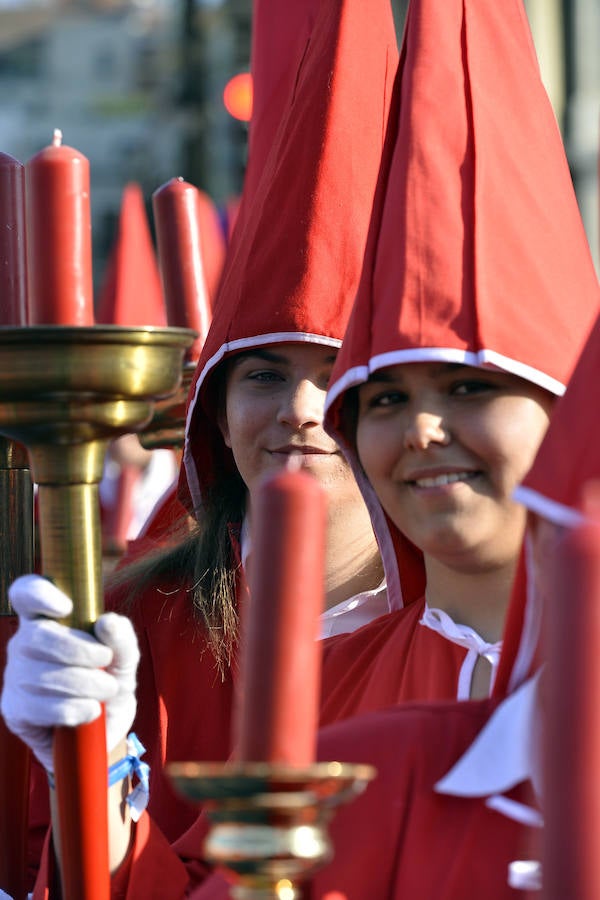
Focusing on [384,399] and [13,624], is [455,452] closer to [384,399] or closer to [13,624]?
[384,399]

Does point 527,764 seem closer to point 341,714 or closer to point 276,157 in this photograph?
point 341,714

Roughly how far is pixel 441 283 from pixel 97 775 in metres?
0.86

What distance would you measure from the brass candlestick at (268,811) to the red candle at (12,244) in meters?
1.08

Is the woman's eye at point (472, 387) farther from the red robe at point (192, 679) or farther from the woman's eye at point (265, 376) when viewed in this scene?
the woman's eye at point (265, 376)

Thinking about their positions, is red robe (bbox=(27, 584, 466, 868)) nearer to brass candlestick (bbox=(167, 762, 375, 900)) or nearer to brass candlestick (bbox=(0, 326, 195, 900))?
brass candlestick (bbox=(0, 326, 195, 900))

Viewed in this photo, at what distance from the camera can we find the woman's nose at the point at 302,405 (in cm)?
303

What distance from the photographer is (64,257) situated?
5.86 feet

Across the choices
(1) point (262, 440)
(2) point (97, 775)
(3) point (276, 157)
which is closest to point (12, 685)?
(2) point (97, 775)

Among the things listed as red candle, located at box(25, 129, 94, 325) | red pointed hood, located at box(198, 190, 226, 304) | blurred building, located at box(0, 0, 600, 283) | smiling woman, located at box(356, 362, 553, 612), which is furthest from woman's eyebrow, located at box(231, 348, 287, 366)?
blurred building, located at box(0, 0, 600, 283)

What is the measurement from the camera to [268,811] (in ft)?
3.82

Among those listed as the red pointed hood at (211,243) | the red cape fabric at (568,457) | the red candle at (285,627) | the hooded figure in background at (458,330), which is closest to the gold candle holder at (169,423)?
the hooded figure in background at (458,330)

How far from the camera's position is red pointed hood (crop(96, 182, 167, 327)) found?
7.20 m

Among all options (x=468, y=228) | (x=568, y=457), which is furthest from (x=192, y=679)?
(x=568, y=457)

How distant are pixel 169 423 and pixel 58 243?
175 cm
